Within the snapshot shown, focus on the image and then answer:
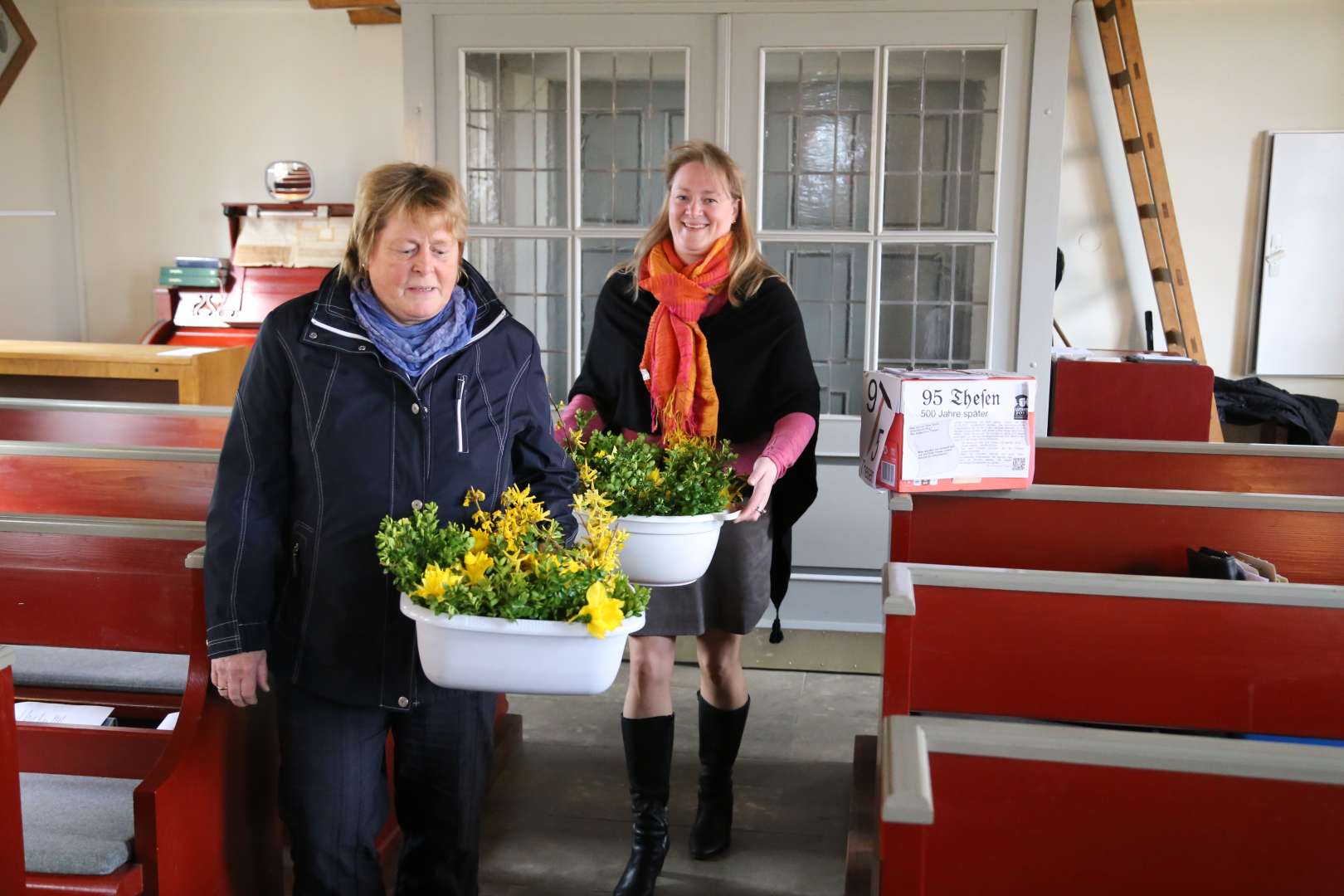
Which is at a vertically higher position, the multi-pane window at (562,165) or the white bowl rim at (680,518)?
the multi-pane window at (562,165)

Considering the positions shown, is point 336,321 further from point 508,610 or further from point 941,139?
point 941,139

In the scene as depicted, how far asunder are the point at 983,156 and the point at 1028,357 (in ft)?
2.23

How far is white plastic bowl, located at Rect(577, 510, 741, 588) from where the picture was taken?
1712mm

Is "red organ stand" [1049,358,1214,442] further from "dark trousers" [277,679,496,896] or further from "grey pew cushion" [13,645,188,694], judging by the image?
"grey pew cushion" [13,645,188,694]

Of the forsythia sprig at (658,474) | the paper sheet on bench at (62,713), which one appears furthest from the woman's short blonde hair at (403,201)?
the paper sheet on bench at (62,713)

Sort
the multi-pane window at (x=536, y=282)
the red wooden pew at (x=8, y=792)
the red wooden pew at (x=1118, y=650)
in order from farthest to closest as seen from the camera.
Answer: the multi-pane window at (x=536, y=282) → the red wooden pew at (x=1118, y=650) → the red wooden pew at (x=8, y=792)

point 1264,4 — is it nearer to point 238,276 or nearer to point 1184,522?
point 1184,522

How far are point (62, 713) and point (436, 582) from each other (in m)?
1.07

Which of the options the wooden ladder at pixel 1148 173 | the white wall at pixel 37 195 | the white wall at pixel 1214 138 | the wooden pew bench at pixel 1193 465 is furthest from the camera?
the white wall at pixel 37 195

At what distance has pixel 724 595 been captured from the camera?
86.2 inches

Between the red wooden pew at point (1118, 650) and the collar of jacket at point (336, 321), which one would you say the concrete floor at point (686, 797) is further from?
the collar of jacket at point (336, 321)

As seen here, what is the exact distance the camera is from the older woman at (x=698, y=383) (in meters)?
2.11

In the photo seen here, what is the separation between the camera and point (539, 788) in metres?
2.71

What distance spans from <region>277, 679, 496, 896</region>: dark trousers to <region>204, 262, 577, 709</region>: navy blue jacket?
63mm
